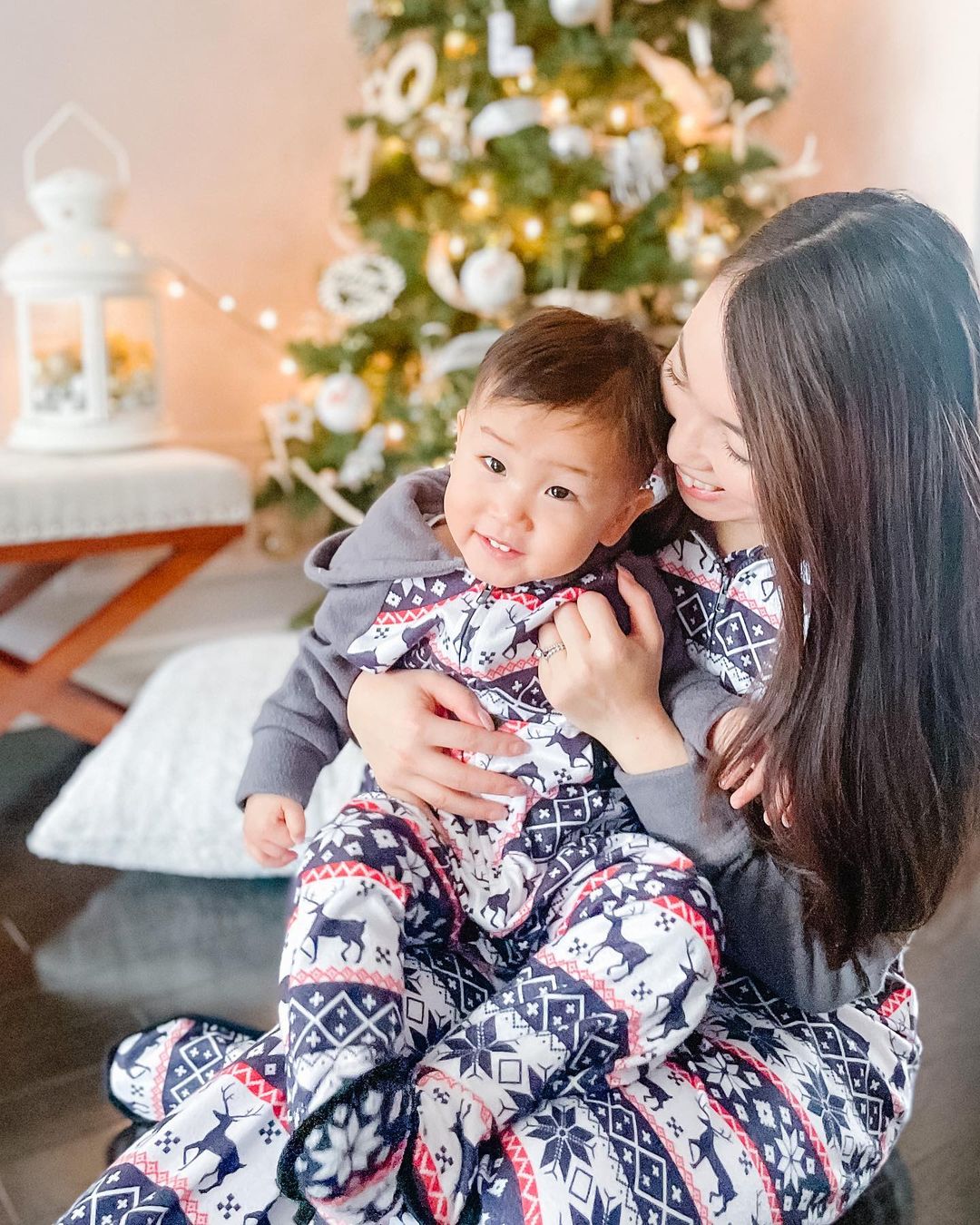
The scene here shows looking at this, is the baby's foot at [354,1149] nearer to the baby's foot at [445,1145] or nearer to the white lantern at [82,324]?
the baby's foot at [445,1145]

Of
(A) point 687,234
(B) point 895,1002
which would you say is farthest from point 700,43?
(B) point 895,1002

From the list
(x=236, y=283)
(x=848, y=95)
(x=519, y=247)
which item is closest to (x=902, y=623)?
(x=519, y=247)

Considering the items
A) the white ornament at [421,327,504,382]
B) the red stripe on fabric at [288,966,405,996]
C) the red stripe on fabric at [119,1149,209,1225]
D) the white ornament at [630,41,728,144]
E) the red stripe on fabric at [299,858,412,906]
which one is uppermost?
the white ornament at [630,41,728,144]

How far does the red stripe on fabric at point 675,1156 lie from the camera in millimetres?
888

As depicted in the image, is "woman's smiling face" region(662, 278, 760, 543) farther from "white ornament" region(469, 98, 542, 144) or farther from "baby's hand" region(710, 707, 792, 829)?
"white ornament" region(469, 98, 542, 144)

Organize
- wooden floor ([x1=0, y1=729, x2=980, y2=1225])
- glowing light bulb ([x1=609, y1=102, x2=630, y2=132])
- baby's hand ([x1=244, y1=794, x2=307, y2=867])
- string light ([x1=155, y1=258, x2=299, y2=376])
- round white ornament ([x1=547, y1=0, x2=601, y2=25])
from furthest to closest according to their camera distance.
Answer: string light ([x1=155, y1=258, x2=299, y2=376])
glowing light bulb ([x1=609, y1=102, x2=630, y2=132])
round white ornament ([x1=547, y1=0, x2=601, y2=25])
wooden floor ([x1=0, y1=729, x2=980, y2=1225])
baby's hand ([x1=244, y1=794, x2=307, y2=867])

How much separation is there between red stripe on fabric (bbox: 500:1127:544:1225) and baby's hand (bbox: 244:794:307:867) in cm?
30

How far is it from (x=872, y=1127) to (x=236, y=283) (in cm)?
205

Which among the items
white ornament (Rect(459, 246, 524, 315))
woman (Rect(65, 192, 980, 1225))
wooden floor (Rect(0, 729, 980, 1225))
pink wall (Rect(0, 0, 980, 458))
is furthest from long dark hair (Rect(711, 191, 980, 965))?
pink wall (Rect(0, 0, 980, 458))

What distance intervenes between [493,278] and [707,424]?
3.99 feet

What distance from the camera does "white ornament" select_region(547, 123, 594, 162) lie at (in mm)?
1964

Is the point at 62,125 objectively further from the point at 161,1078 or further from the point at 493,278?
the point at 161,1078

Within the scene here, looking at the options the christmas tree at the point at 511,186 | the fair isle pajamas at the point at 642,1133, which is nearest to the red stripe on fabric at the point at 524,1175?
the fair isle pajamas at the point at 642,1133

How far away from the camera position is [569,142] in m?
1.96
